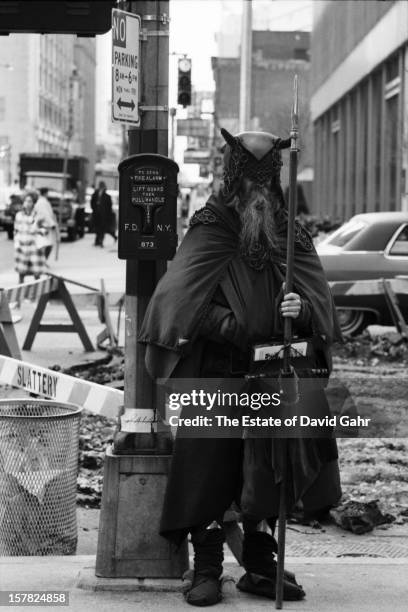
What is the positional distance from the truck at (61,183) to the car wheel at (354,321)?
26347 mm

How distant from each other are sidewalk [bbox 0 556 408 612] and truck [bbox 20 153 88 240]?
118 feet

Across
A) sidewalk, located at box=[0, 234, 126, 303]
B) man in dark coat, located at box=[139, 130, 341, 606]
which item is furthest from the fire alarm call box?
sidewalk, located at box=[0, 234, 126, 303]

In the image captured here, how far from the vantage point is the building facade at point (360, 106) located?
42.0 metres

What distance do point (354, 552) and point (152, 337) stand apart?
6.85 ft

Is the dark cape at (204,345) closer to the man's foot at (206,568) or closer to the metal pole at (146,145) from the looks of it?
the man's foot at (206,568)

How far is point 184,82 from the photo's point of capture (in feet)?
97.0

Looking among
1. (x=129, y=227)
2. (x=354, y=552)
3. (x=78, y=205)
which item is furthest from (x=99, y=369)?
(x=78, y=205)

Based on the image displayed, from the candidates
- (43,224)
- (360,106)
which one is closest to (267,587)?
(43,224)

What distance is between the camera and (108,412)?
7.73 metres

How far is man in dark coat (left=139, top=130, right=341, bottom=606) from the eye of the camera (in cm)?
496

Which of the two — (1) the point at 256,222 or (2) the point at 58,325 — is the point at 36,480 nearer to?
(1) the point at 256,222

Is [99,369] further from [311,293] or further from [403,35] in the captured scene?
[403,35]

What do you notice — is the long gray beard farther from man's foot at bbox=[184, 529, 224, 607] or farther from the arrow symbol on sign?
man's foot at bbox=[184, 529, 224, 607]

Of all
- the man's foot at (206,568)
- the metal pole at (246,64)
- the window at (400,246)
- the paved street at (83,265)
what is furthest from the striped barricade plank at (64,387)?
the metal pole at (246,64)
